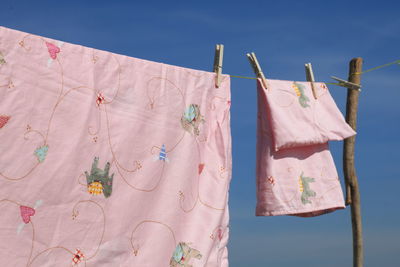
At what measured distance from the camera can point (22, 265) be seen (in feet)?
5.06

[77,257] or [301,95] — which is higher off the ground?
[301,95]

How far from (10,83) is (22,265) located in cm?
50

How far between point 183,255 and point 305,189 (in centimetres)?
58

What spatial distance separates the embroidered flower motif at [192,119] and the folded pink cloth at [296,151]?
28 cm

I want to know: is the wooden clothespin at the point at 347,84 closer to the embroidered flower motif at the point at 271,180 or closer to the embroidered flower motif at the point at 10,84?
the embroidered flower motif at the point at 271,180

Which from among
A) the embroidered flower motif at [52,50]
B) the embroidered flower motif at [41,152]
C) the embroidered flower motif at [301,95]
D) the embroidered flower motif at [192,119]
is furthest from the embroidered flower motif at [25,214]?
the embroidered flower motif at [301,95]

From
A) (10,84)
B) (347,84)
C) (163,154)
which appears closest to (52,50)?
(10,84)

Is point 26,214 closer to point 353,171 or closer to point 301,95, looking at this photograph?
point 301,95

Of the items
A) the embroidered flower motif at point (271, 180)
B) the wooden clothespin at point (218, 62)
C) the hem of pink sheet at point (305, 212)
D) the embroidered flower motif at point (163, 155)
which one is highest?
the wooden clothespin at point (218, 62)

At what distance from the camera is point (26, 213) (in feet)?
5.12

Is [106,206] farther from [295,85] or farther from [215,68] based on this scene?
[295,85]

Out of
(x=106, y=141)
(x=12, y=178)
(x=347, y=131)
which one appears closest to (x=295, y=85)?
(x=347, y=131)

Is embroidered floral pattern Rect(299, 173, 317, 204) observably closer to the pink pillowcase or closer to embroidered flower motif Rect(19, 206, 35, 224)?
the pink pillowcase

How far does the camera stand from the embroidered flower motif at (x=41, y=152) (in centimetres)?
160
